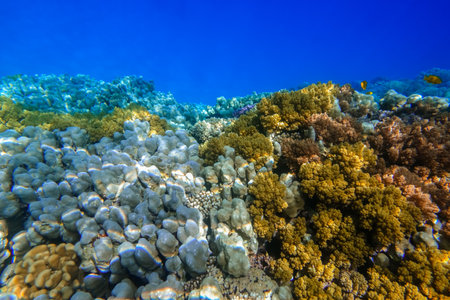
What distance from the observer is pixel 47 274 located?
336 centimetres

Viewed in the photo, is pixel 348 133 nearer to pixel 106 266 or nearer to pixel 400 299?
pixel 400 299

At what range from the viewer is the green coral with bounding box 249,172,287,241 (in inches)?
144

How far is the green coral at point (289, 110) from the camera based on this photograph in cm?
516

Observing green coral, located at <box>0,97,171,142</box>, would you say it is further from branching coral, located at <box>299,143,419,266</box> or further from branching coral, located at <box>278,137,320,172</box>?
branching coral, located at <box>299,143,419,266</box>

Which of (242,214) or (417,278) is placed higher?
(242,214)

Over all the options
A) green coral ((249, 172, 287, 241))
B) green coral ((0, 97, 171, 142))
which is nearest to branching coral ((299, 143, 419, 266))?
green coral ((249, 172, 287, 241))

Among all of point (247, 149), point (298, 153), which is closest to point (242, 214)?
point (247, 149)

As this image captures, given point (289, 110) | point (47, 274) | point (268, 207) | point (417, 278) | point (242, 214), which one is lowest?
point (47, 274)

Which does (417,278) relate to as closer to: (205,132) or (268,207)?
(268,207)

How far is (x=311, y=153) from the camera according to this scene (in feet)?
13.6

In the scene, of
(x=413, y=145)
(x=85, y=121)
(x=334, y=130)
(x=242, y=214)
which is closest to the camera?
(x=242, y=214)

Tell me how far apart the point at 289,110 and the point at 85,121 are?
632cm

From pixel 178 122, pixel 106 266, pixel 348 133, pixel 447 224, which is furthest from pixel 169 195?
pixel 178 122

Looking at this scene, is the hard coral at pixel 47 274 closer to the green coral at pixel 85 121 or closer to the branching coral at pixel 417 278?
the green coral at pixel 85 121
